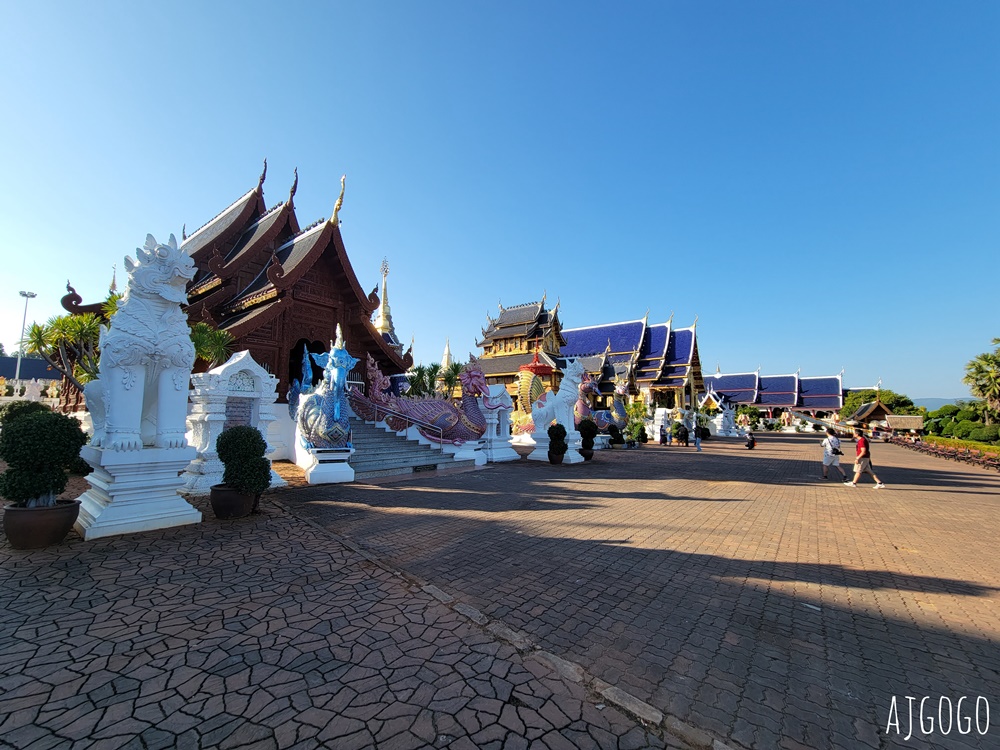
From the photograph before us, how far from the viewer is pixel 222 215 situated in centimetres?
1764

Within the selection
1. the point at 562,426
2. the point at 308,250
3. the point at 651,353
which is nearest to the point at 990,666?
the point at 562,426

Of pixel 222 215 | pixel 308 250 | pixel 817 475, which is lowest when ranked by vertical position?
pixel 817 475

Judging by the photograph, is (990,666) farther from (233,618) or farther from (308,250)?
(308,250)

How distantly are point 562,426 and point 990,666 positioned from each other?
11.8 metres

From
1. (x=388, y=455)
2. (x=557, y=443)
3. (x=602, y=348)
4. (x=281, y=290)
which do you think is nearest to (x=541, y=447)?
(x=557, y=443)

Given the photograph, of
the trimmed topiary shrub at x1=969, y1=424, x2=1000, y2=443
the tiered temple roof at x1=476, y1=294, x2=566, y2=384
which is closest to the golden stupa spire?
the tiered temple roof at x1=476, y1=294, x2=566, y2=384

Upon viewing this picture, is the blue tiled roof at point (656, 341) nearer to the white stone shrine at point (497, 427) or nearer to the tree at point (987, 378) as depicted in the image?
the tree at point (987, 378)

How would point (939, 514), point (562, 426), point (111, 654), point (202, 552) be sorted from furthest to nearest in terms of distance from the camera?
point (562, 426), point (939, 514), point (202, 552), point (111, 654)

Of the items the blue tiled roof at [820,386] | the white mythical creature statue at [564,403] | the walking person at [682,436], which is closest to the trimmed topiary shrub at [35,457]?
the white mythical creature statue at [564,403]

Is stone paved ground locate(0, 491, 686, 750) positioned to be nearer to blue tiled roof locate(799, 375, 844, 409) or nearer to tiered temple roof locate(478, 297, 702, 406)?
tiered temple roof locate(478, 297, 702, 406)

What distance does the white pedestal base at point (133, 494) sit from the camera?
17.7 feet

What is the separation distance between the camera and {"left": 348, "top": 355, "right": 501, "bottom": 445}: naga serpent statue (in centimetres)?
1353

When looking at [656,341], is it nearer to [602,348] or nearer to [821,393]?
[602,348]

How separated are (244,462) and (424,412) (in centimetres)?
750
